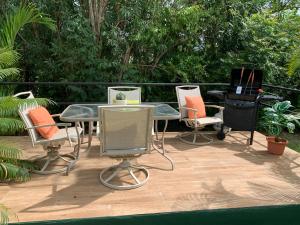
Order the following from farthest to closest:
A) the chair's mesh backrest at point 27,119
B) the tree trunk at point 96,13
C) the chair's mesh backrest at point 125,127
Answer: the tree trunk at point 96,13
the chair's mesh backrest at point 27,119
the chair's mesh backrest at point 125,127

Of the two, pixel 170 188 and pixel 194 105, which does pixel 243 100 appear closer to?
pixel 194 105

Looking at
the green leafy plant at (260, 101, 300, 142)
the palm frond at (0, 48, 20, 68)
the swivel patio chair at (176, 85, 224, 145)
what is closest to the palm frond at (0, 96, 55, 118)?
the palm frond at (0, 48, 20, 68)

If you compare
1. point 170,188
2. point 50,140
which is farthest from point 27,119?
point 170,188

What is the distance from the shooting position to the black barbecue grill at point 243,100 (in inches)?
179

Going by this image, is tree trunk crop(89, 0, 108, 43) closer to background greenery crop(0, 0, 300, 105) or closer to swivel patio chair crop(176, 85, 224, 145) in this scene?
background greenery crop(0, 0, 300, 105)

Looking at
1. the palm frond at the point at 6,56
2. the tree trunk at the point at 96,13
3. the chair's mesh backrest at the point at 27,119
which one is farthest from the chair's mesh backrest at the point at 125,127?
the tree trunk at the point at 96,13

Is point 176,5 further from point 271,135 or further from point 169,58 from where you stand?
point 271,135

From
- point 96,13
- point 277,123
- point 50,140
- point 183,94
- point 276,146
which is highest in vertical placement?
point 96,13

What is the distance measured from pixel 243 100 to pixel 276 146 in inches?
37.5

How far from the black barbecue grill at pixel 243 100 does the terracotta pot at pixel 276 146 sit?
1.24ft

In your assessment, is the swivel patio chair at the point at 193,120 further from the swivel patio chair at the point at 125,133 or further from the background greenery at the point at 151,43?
the swivel patio chair at the point at 125,133

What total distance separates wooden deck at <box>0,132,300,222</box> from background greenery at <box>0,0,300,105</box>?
2.20 meters

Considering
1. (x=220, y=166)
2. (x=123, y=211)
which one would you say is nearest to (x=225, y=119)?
(x=220, y=166)

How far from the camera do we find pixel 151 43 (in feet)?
19.4
